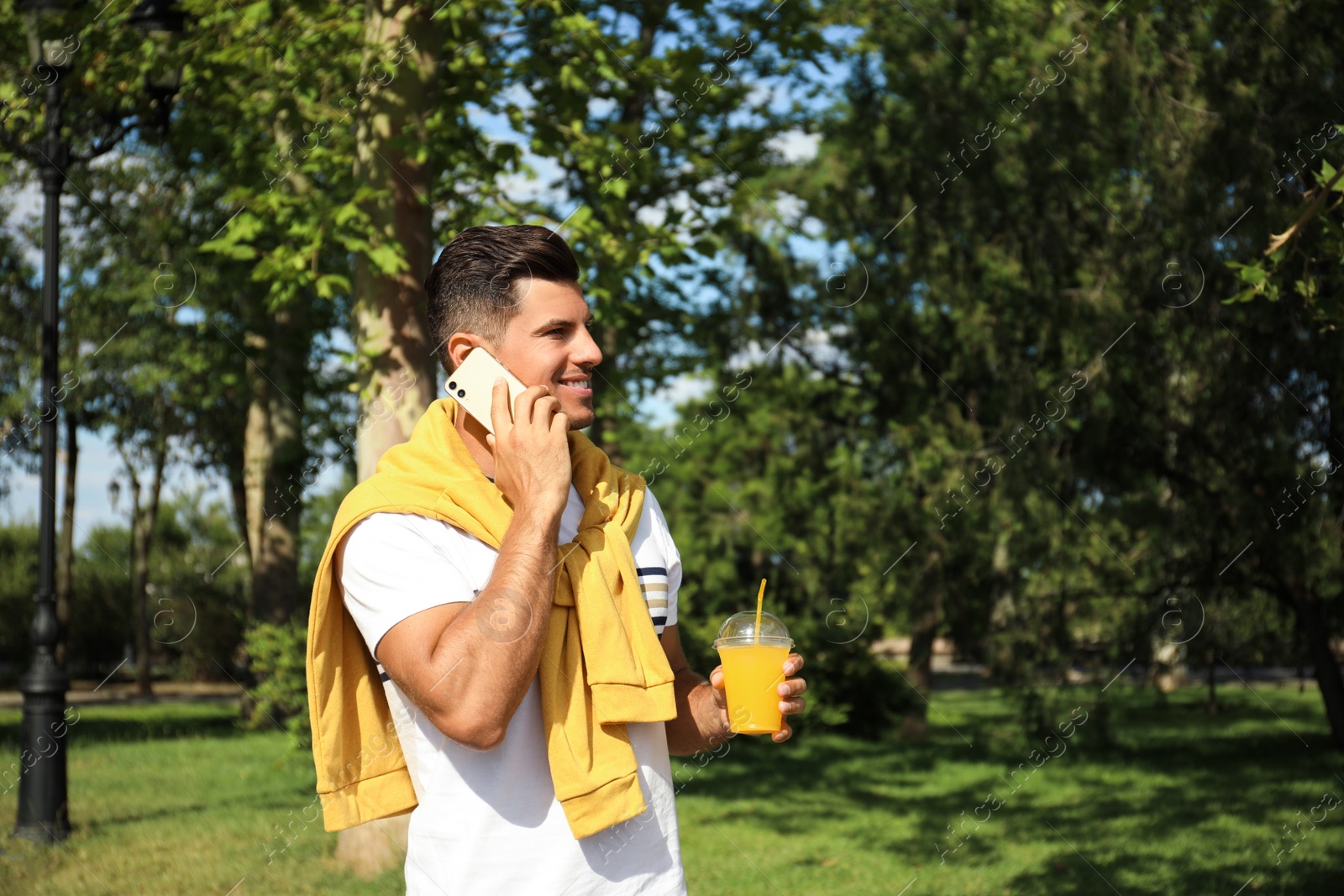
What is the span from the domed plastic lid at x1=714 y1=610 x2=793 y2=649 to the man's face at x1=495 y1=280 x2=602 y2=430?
2.06 feet

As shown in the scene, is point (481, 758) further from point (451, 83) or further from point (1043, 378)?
point (1043, 378)

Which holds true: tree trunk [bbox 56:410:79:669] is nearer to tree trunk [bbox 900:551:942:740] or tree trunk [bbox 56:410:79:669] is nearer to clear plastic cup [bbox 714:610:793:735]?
tree trunk [bbox 900:551:942:740]

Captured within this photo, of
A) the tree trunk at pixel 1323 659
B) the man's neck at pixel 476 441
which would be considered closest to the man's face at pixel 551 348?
the man's neck at pixel 476 441

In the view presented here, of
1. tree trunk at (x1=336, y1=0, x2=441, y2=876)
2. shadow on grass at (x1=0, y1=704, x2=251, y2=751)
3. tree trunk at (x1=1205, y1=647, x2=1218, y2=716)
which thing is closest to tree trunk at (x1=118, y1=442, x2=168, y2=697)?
shadow on grass at (x1=0, y1=704, x2=251, y2=751)

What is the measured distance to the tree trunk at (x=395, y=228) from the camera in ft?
24.6

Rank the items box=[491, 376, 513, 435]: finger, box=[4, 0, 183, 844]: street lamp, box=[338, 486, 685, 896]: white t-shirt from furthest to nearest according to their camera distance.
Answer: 1. box=[4, 0, 183, 844]: street lamp
2. box=[491, 376, 513, 435]: finger
3. box=[338, 486, 685, 896]: white t-shirt

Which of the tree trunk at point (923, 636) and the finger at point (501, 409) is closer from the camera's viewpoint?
the finger at point (501, 409)

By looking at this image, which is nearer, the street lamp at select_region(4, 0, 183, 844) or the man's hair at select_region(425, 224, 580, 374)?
the man's hair at select_region(425, 224, 580, 374)

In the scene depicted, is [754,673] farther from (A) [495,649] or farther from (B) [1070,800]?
(B) [1070,800]

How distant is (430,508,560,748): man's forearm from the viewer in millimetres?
1762

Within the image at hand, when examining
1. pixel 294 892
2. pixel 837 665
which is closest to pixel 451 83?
pixel 294 892

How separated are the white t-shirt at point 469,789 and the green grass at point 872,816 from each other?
5795 millimetres

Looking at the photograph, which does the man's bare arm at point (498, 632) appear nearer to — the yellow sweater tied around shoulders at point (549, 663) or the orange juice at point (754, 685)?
the yellow sweater tied around shoulders at point (549, 663)

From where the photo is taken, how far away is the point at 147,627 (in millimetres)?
30859
